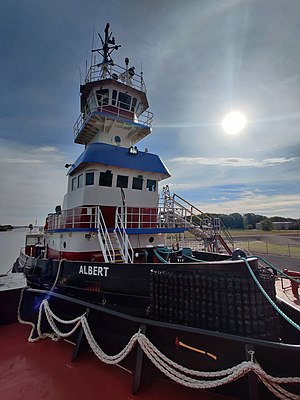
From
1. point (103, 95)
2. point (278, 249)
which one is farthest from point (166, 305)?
point (278, 249)

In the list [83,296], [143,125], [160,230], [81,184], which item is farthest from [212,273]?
[143,125]

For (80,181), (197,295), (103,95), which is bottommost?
(197,295)

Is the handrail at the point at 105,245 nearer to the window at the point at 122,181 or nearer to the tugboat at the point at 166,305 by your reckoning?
the tugboat at the point at 166,305

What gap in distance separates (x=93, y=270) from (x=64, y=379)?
207 cm

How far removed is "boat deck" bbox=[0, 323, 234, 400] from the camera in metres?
3.41

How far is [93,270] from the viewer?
5125mm

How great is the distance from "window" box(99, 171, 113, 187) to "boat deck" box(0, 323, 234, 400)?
5279mm

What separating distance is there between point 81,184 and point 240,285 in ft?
23.1

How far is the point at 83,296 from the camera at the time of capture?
530 centimetres

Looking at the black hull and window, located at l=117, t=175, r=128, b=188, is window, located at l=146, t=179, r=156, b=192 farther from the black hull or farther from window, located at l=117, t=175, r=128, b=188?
the black hull

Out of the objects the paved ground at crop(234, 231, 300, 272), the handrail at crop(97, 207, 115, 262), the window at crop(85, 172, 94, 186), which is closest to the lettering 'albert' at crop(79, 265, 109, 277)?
the handrail at crop(97, 207, 115, 262)

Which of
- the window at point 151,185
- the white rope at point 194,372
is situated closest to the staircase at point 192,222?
the window at point 151,185

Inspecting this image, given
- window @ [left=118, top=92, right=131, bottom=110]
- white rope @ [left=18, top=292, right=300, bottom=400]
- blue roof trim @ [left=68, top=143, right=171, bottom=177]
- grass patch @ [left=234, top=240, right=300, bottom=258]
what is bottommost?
white rope @ [left=18, top=292, right=300, bottom=400]

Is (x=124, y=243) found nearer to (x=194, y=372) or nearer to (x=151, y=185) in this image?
(x=151, y=185)
